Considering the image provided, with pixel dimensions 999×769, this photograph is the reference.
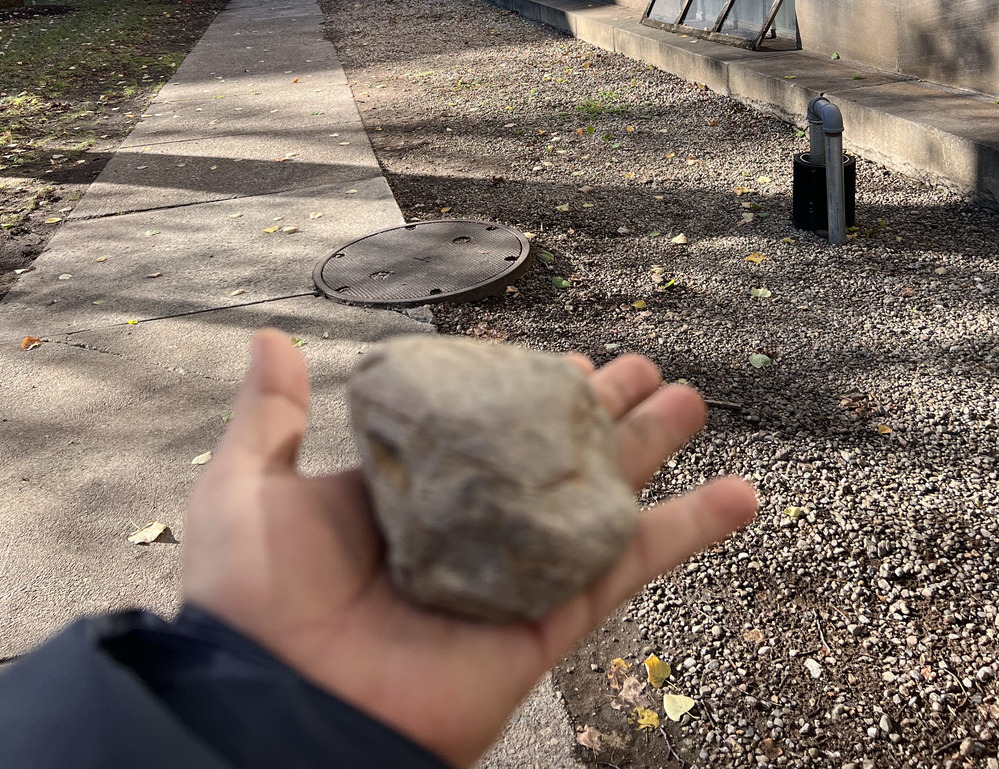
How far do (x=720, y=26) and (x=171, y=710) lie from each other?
930 cm

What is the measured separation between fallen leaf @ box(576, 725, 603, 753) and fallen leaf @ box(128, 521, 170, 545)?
5.49 ft

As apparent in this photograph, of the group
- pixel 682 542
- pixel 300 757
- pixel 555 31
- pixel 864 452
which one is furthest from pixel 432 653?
pixel 555 31

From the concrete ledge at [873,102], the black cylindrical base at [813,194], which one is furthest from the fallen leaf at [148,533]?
the concrete ledge at [873,102]

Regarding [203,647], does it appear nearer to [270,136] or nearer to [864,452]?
[864,452]

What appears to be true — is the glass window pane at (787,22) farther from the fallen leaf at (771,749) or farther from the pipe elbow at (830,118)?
the fallen leaf at (771,749)

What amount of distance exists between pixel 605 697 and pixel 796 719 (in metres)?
0.50

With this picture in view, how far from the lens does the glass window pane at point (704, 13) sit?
9.42m

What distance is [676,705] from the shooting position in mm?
2346

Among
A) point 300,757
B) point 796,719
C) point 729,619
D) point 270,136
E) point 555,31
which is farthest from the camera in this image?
point 555,31

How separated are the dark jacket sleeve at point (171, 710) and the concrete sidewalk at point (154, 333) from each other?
1610 mm

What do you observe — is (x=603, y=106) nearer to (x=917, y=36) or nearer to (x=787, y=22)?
(x=787, y=22)

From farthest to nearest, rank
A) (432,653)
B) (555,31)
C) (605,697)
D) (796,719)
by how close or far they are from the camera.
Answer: (555,31) → (605,697) → (796,719) → (432,653)

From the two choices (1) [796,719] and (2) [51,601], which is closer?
(1) [796,719]

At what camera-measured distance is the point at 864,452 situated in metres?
3.21
